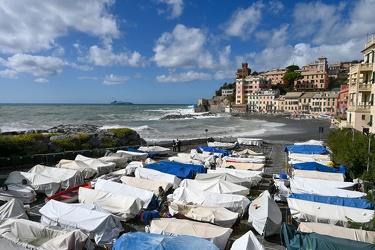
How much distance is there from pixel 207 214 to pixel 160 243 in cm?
429

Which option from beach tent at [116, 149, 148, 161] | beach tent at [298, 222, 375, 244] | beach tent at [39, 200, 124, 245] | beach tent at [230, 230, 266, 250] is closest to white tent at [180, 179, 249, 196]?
beach tent at [298, 222, 375, 244]

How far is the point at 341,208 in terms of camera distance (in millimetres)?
13789

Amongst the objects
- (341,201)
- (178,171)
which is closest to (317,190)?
(341,201)

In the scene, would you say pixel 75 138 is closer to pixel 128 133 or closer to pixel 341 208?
pixel 128 133

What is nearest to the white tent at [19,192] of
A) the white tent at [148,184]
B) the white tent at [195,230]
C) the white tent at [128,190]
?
the white tent at [128,190]

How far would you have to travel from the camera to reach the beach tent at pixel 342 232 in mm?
11102

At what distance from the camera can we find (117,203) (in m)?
14.4

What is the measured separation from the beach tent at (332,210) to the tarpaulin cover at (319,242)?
2994mm

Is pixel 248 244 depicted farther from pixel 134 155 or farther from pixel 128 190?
pixel 134 155

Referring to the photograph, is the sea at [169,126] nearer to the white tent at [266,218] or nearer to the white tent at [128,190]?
the white tent at [128,190]

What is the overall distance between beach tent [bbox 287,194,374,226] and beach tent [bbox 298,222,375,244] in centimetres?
174

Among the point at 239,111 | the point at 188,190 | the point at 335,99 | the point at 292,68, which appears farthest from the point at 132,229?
the point at 292,68

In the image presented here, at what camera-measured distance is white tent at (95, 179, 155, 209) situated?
1550 cm

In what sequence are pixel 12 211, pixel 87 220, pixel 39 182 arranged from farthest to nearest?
pixel 39 182, pixel 12 211, pixel 87 220
